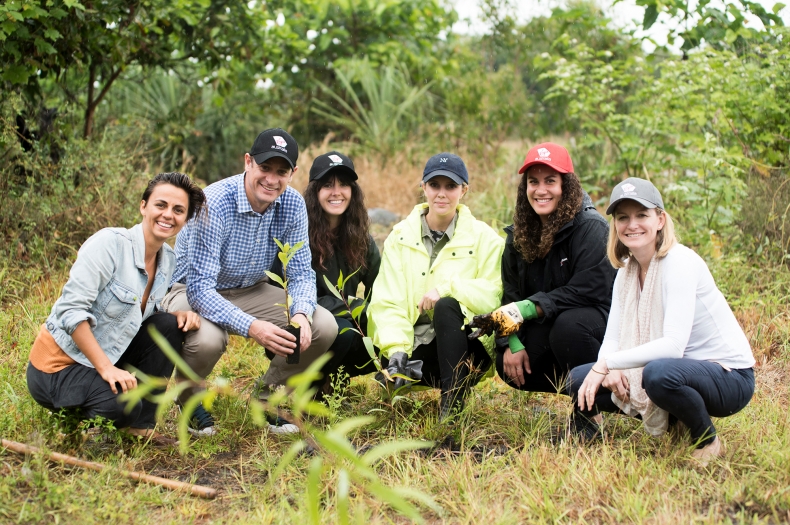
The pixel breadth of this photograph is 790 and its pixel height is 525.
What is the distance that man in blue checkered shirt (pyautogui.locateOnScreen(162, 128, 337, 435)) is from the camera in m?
3.54

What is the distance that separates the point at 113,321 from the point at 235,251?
75 centimetres

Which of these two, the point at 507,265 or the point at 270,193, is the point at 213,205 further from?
the point at 507,265

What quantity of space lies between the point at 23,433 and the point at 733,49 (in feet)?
20.0

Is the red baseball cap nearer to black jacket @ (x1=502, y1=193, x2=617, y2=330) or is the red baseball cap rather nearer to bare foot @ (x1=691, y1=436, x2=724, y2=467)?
black jacket @ (x1=502, y1=193, x2=617, y2=330)

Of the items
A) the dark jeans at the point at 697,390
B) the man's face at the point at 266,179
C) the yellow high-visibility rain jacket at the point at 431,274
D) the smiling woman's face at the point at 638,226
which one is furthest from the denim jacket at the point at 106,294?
the dark jeans at the point at 697,390

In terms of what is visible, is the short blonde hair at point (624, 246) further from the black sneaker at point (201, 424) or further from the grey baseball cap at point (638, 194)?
the black sneaker at point (201, 424)

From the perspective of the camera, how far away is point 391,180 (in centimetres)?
879

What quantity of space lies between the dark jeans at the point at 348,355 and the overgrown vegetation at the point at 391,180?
0.13 m

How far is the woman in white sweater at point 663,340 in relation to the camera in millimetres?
2949

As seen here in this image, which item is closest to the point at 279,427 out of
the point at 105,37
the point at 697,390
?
the point at 697,390

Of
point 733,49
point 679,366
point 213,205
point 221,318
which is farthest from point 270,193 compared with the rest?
point 733,49

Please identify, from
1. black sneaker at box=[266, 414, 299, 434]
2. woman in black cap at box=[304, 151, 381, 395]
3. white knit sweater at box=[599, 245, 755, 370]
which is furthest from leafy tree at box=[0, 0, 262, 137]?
white knit sweater at box=[599, 245, 755, 370]

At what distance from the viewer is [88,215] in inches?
222

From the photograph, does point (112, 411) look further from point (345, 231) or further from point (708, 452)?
point (708, 452)
